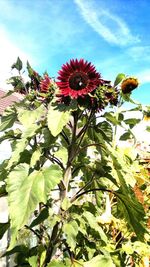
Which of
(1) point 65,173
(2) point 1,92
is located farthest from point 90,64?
(2) point 1,92

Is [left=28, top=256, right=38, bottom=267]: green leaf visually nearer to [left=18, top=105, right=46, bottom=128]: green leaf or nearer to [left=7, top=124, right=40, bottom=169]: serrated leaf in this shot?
[left=7, top=124, right=40, bottom=169]: serrated leaf

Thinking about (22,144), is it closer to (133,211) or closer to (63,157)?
(63,157)

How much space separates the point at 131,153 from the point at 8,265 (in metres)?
1.46

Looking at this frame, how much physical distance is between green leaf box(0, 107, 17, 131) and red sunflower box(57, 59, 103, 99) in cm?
28

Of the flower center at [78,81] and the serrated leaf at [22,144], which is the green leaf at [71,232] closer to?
the serrated leaf at [22,144]

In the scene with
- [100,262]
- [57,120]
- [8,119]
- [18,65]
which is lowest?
[100,262]

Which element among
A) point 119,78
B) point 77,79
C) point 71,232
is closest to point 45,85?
point 77,79

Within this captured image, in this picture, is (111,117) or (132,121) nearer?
(111,117)

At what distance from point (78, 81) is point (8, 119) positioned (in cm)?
38

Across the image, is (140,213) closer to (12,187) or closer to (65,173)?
(65,173)

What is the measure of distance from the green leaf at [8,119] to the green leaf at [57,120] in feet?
0.81

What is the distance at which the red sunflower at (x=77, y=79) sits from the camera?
1.54m

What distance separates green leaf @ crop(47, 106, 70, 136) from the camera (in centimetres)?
146

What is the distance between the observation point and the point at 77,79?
→ 5.25ft
